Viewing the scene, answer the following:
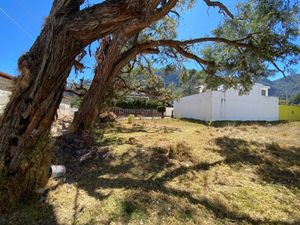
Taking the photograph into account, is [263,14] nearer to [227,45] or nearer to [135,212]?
[227,45]

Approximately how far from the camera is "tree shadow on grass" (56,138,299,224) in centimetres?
355

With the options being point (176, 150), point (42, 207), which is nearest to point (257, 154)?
point (176, 150)

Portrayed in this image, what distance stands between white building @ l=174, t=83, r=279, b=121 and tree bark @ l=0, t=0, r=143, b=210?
17.7m

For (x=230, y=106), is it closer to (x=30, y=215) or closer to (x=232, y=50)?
(x=232, y=50)

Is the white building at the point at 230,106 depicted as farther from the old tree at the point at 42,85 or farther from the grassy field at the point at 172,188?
the old tree at the point at 42,85

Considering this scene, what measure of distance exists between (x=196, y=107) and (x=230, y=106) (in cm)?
313

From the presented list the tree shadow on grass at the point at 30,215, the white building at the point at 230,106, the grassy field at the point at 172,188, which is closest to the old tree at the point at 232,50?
the grassy field at the point at 172,188

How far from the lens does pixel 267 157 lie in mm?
6410

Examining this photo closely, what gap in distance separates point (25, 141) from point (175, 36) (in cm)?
894

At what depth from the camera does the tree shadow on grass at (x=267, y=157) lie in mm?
5129

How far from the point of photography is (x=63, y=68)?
3445mm

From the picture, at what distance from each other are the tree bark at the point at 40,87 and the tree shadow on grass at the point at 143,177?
1080 mm

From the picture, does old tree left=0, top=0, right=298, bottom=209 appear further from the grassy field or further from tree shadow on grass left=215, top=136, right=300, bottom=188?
tree shadow on grass left=215, top=136, right=300, bottom=188

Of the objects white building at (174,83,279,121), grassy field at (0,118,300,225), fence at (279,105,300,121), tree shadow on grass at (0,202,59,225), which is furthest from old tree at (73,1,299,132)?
fence at (279,105,300,121)
